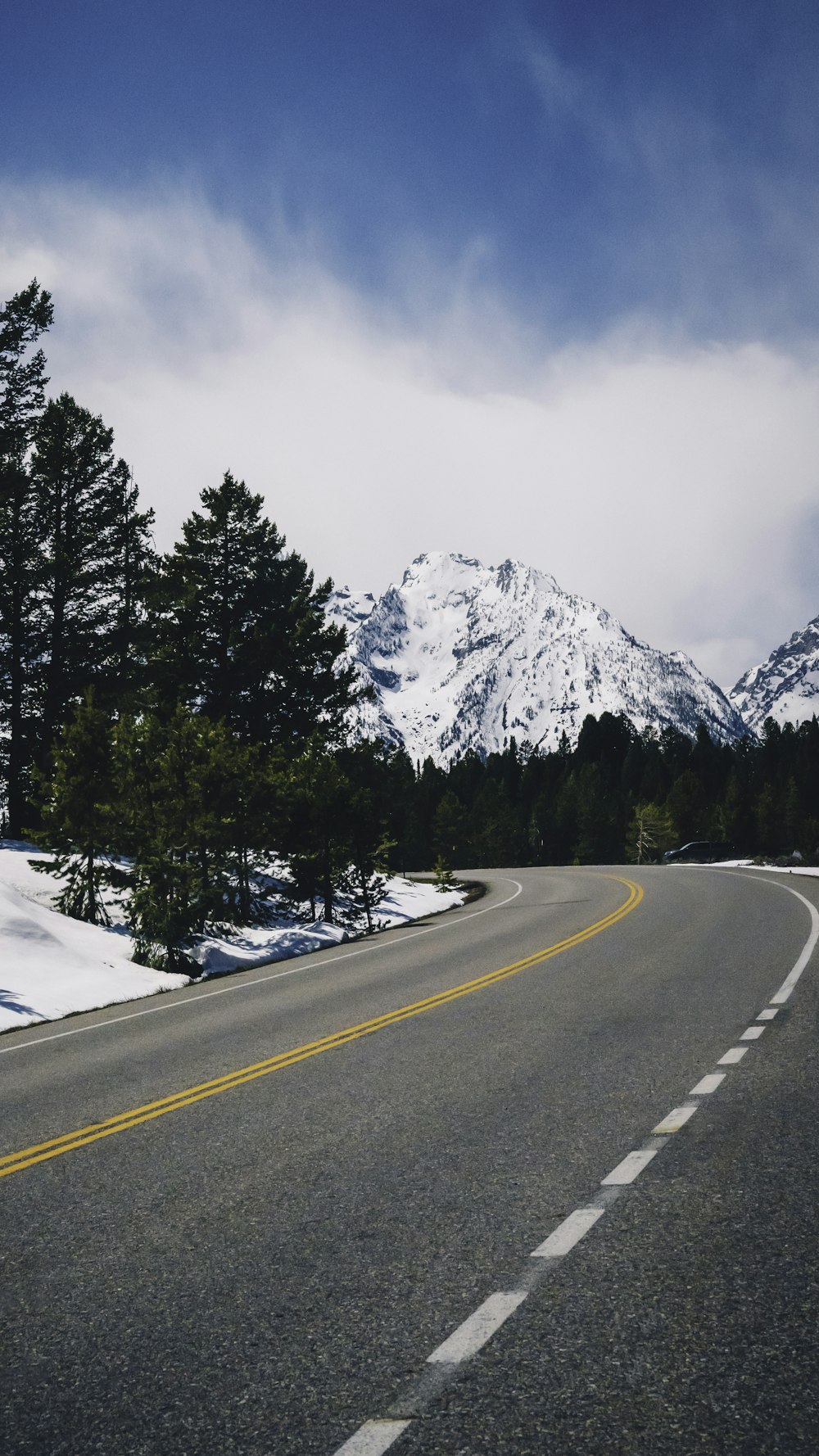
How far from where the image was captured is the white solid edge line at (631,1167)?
5.05 metres

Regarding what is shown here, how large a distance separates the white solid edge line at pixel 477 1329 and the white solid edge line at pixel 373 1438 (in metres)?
0.40

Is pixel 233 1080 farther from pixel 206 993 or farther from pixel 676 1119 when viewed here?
pixel 206 993

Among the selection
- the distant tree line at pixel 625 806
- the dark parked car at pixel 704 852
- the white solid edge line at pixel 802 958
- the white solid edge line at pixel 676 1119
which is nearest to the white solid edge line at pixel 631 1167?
the white solid edge line at pixel 676 1119

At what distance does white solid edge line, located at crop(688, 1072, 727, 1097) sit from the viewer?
22.0 feet

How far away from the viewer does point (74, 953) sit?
17.5 meters

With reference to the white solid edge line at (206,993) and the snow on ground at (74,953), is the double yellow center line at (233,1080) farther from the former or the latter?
the snow on ground at (74,953)

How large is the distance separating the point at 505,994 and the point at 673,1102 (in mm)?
5295

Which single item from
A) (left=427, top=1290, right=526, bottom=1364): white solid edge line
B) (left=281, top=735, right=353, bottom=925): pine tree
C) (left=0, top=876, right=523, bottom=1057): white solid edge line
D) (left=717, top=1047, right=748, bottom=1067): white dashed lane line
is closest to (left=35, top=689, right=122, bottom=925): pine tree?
(left=281, top=735, right=353, bottom=925): pine tree

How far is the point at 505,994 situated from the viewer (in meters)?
11.7

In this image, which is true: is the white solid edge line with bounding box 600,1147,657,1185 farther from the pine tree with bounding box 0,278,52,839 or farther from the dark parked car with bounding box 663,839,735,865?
the dark parked car with bounding box 663,839,735,865

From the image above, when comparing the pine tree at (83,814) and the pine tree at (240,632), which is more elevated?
the pine tree at (240,632)

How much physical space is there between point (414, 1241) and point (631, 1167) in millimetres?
1465

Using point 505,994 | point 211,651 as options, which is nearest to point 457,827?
point 211,651

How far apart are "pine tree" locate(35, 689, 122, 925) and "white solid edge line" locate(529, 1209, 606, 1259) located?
18.2 m
